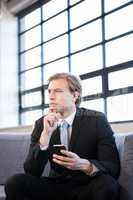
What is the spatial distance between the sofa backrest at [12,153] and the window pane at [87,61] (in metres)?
1.16

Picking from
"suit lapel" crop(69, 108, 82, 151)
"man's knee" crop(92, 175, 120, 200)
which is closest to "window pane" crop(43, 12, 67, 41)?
"suit lapel" crop(69, 108, 82, 151)

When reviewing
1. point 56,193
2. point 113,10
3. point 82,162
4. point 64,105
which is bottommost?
point 56,193

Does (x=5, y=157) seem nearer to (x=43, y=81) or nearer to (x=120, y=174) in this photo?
(x=120, y=174)

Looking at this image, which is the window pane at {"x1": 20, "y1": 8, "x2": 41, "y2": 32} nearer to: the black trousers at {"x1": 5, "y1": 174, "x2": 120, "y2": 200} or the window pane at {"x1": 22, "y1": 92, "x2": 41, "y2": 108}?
the window pane at {"x1": 22, "y1": 92, "x2": 41, "y2": 108}

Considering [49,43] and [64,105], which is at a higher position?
[49,43]

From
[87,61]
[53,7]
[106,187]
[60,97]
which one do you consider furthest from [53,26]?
[106,187]

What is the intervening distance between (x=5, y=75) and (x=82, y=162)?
3.34 m

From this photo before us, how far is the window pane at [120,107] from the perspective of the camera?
342 centimetres

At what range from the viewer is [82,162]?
2.10 metres

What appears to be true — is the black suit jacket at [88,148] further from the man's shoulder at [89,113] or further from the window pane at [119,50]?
the window pane at [119,50]

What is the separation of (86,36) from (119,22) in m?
0.57

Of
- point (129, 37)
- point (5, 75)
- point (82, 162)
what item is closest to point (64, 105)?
point (82, 162)

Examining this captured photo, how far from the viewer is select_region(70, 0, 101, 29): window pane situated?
3979 mm

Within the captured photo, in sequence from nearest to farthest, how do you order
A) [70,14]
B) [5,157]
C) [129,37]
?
[5,157]
[129,37]
[70,14]
